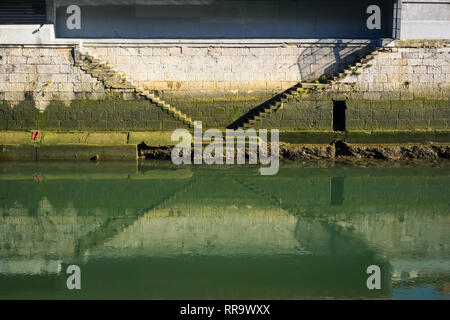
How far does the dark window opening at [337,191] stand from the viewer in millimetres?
10238

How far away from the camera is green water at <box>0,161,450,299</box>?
6355 mm

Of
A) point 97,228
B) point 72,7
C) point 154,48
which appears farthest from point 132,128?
point 97,228

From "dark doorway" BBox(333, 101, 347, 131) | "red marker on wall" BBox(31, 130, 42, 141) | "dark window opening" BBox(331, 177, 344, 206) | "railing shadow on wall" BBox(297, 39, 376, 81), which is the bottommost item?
"dark window opening" BBox(331, 177, 344, 206)

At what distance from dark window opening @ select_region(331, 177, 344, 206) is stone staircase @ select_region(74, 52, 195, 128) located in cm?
348

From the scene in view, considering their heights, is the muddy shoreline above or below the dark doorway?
below

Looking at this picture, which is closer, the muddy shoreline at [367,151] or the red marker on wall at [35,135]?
the red marker on wall at [35,135]

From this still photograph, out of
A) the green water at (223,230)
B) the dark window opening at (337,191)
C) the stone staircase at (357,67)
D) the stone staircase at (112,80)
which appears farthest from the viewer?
the stone staircase at (357,67)

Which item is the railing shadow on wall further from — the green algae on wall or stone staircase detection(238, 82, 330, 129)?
the green algae on wall

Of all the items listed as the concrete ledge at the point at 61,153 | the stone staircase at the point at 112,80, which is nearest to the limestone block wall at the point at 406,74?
the stone staircase at the point at 112,80

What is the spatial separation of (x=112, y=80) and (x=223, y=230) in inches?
231

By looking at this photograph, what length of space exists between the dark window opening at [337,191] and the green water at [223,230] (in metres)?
0.05

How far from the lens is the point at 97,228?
28.6 ft

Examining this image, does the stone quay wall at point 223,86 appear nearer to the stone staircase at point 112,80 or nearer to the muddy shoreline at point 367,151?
the stone staircase at point 112,80

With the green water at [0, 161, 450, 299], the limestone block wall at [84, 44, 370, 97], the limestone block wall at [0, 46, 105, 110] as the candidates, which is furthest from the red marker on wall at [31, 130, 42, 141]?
the limestone block wall at [84, 44, 370, 97]
